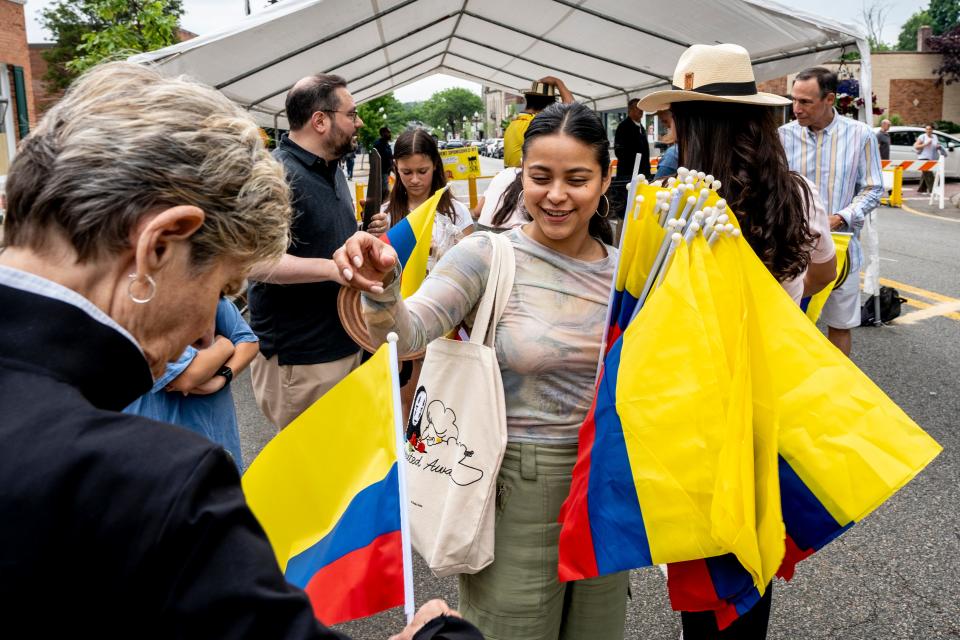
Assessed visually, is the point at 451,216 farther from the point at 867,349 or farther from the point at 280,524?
the point at 867,349

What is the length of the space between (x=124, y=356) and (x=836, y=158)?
213 inches

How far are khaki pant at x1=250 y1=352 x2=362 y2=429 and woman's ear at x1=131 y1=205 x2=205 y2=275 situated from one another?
8.63 ft

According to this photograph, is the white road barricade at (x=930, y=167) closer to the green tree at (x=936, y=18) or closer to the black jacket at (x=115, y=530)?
the black jacket at (x=115, y=530)

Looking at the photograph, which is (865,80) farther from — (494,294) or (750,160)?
(494,294)

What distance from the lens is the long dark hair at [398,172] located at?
16.1ft

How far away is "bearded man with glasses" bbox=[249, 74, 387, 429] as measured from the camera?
3.56 m

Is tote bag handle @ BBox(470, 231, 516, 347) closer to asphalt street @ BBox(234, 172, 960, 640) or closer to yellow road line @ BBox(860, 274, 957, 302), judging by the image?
asphalt street @ BBox(234, 172, 960, 640)

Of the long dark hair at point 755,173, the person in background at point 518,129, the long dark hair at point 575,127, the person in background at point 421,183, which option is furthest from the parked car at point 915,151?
the long dark hair at point 575,127

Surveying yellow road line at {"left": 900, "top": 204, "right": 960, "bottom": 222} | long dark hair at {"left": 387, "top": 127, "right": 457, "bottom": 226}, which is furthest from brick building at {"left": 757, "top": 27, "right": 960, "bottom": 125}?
long dark hair at {"left": 387, "top": 127, "right": 457, "bottom": 226}

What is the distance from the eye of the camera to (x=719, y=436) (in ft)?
5.68

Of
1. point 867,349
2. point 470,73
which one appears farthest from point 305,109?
point 470,73

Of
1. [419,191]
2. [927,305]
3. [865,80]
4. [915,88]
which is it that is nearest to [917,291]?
[927,305]

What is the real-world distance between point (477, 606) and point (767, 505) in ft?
2.83

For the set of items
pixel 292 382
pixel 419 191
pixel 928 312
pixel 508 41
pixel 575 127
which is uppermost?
pixel 508 41
